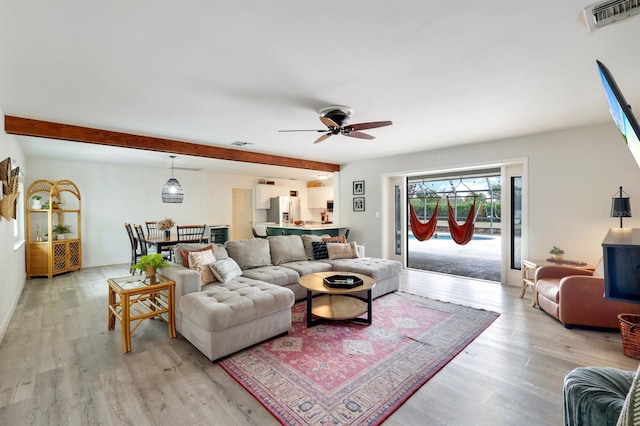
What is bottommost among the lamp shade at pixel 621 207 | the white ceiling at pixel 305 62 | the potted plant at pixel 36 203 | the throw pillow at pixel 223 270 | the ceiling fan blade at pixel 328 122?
the throw pillow at pixel 223 270

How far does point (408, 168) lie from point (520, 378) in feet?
13.7

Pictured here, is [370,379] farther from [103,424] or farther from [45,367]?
[45,367]

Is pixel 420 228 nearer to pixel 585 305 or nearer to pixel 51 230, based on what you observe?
pixel 585 305

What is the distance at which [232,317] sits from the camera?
248 cm

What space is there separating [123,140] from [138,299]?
2.42 metres

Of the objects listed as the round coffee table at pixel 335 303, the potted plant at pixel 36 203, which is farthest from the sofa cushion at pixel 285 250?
the potted plant at pixel 36 203

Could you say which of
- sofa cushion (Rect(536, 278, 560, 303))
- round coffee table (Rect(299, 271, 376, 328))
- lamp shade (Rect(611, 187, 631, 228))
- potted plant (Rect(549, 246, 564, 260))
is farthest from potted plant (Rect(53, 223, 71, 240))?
lamp shade (Rect(611, 187, 631, 228))

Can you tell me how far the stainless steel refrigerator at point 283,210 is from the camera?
355 inches

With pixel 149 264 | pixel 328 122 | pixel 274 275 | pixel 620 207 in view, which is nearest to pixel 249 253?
pixel 274 275

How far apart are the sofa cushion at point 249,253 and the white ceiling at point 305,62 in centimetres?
163

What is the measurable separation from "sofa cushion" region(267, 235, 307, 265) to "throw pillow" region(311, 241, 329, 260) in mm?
184

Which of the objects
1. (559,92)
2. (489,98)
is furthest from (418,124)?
(559,92)

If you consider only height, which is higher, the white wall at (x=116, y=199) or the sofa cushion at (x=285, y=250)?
the white wall at (x=116, y=199)

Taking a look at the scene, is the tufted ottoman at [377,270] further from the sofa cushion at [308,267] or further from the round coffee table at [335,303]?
the round coffee table at [335,303]
